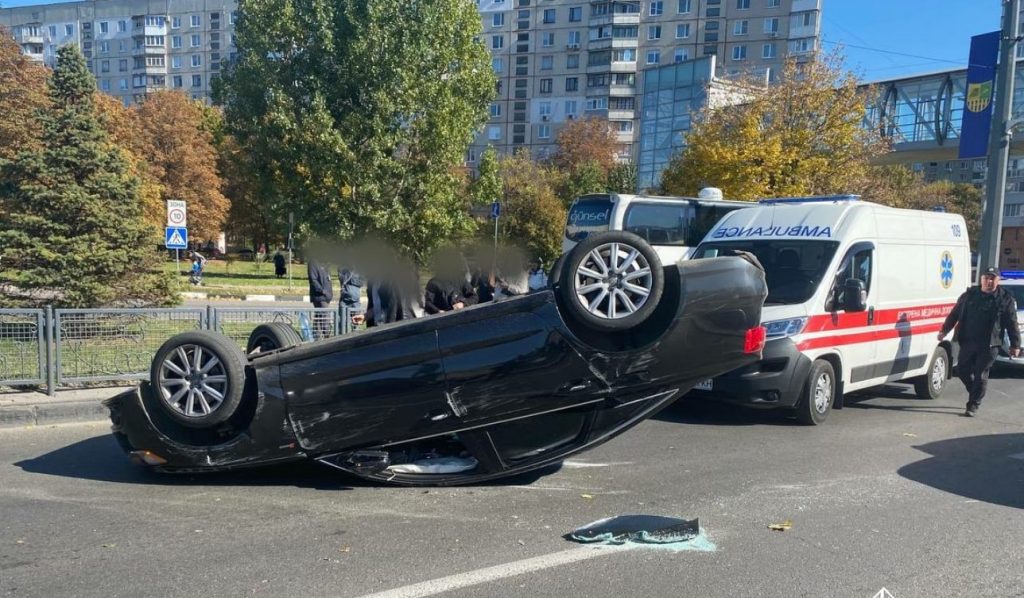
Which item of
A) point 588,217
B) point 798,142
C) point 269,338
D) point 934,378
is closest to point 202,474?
point 269,338

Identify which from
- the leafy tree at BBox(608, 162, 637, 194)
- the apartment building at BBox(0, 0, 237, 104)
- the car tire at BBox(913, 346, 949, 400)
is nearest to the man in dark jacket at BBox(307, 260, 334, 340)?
the car tire at BBox(913, 346, 949, 400)

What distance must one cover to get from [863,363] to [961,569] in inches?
192

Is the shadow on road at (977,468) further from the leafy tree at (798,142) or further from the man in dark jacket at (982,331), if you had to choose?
the leafy tree at (798,142)

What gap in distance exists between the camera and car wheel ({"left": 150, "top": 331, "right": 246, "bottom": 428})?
5316 mm

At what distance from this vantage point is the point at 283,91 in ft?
58.3

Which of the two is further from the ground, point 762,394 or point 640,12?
point 640,12

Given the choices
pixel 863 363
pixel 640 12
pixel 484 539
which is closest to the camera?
pixel 484 539

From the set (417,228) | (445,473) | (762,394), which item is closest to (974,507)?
(762,394)

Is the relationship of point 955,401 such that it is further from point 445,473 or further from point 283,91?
point 283,91

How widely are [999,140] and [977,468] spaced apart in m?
13.5

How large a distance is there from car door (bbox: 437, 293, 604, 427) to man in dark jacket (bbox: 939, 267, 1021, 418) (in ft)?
21.4

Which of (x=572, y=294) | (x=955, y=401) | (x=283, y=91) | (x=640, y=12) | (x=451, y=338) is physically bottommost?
(x=955, y=401)

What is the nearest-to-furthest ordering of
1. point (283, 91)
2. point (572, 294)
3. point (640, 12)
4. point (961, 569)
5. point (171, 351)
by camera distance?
point (961, 569) → point (572, 294) → point (171, 351) → point (283, 91) → point (640, 12)

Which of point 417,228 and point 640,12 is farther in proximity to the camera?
point 640,12
